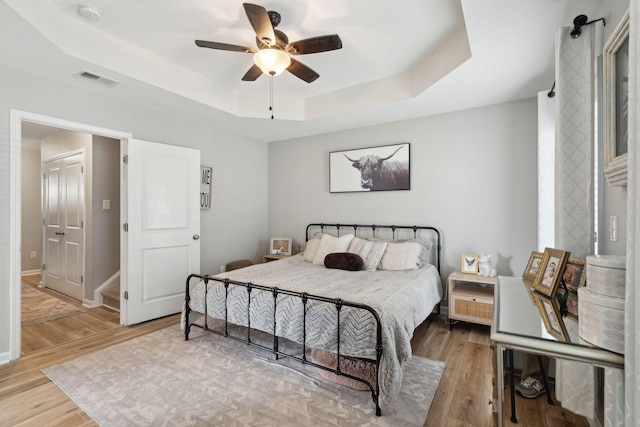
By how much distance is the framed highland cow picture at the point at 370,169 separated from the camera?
4008 millimetres

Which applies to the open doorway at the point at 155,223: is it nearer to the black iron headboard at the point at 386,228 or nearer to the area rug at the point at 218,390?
the area rug at the point at 218,390

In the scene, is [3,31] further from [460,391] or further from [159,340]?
[460,391]

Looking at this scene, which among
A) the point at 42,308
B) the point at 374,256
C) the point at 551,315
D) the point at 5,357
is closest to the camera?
the point at 551,315

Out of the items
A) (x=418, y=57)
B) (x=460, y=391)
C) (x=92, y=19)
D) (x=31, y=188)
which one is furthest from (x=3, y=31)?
(x=31, y=188)

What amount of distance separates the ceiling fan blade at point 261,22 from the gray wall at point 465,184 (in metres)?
2.38

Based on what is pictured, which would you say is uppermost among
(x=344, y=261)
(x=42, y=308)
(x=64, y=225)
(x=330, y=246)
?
(x=64, y=225)

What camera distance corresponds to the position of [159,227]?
3562mm

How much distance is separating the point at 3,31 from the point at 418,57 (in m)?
3.26

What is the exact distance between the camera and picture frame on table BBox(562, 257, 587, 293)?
4.90ft

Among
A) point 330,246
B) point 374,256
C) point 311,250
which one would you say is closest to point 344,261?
point 374,256

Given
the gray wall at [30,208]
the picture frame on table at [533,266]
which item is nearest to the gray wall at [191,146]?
the picture frame on table at [533,266]

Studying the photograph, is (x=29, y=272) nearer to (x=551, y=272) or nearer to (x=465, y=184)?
(x=465, y=184)

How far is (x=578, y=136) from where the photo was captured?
69.2 inches

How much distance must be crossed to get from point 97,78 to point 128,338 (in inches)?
99.1
